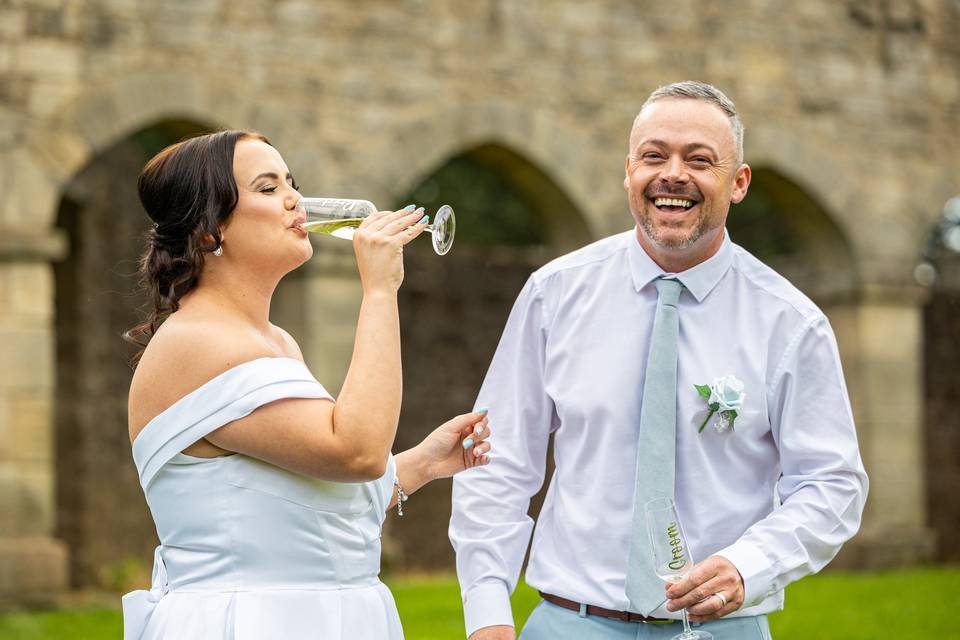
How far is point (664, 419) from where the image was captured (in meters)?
3.00

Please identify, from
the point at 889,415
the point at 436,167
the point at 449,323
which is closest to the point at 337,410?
the point at 436,167

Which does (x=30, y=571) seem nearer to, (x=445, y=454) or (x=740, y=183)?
(x=445, y=454)

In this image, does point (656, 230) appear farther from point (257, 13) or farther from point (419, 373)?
point (419, 373)

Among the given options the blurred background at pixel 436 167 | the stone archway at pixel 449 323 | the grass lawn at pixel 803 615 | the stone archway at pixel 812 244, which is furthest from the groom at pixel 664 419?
the stone archway at pixel 812 244

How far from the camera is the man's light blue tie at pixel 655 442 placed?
2.90 metres

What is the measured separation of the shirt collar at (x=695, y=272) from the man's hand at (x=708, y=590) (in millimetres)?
653

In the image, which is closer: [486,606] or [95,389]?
[486,606]

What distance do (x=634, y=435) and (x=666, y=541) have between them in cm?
43

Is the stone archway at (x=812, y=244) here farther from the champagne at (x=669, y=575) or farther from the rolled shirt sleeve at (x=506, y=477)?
the champagne at (x=669, y=575)

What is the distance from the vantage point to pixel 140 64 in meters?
9.66

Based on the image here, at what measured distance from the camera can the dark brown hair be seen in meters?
2.79

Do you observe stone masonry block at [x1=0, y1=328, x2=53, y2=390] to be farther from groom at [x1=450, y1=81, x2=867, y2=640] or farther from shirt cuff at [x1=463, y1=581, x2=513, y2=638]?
shirt cuff at [x1=463, y1=581, x2=513, y2=638]

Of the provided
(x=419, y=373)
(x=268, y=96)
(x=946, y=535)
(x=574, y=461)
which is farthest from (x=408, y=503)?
(x=574, y=461)

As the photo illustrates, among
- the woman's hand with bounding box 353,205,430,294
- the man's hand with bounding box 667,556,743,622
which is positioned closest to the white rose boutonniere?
the man's hand with bounding box 667,556,743,622
